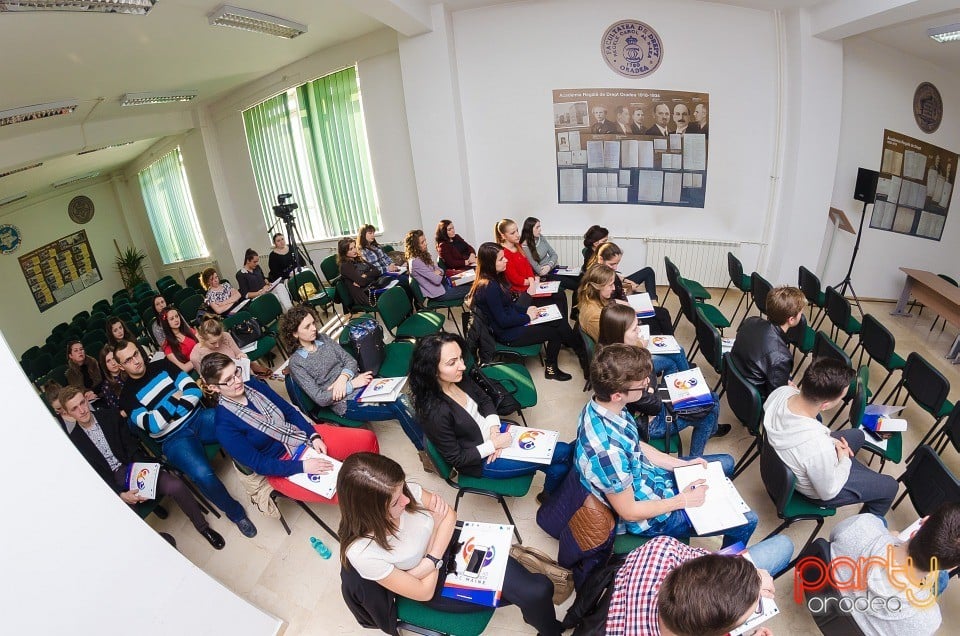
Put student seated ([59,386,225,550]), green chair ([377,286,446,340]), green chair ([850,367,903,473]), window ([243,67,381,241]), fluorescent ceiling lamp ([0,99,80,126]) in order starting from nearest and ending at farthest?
green chair ([850,367,903,473]) < student seated ([59,386,225,550]) < green chair ([377,286,446,340]) < fluorescent ceiling lamp ([0,99,80,126]) < window ([243,67,381,241])

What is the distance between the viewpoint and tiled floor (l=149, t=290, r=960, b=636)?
7.90ft

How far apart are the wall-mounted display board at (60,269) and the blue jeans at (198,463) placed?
361 inches

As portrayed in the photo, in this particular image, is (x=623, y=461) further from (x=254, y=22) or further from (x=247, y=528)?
(x=254, y=22)

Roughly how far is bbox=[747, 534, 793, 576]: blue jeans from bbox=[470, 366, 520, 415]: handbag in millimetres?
1446

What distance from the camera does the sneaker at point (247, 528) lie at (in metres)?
3.04

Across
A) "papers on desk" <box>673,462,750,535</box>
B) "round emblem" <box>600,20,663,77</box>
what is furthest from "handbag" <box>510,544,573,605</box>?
"round emblem" <box>600,20,663,77</box>

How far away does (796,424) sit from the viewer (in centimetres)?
221

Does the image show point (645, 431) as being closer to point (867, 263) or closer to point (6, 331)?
point (867, 263)

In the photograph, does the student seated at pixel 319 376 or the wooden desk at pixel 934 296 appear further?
the wooden desk at pixel 934 296

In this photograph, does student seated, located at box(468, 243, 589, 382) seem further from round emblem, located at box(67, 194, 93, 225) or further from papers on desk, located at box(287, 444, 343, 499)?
round emblem, located at box(67, 194, 93, 225)

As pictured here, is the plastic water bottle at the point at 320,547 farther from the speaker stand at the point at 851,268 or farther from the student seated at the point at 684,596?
the speaker stand at the point at 851,268

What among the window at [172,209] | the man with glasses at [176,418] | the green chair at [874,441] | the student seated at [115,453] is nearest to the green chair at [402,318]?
the man with glasses at [176,418]

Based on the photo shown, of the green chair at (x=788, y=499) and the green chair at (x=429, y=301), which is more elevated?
the green chair at (x=429, y=301)

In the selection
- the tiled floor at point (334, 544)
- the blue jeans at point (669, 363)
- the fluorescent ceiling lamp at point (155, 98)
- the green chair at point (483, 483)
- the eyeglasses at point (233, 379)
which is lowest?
the tiled floor at point (334, 544)
